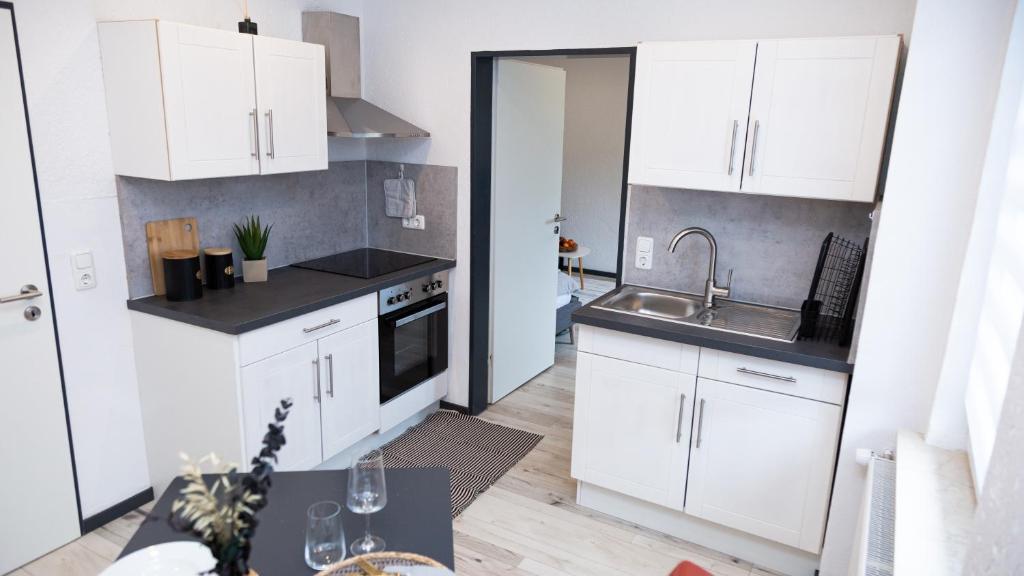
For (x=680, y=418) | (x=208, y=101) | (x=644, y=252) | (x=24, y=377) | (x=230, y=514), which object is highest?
(x=208, y=101)

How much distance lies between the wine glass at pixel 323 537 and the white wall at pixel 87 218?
6.24 feet

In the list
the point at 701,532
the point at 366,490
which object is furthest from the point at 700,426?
the point at 366,490

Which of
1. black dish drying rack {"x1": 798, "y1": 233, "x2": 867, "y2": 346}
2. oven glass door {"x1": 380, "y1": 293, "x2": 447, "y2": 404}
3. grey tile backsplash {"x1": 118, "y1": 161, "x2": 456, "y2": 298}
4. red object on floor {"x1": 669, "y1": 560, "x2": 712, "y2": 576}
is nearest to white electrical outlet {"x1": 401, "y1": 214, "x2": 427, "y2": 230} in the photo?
grey tile backsplash {"x1": 118, "y1": 161, "x2": 456, "y2": 298}

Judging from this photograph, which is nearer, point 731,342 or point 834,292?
point 731,342

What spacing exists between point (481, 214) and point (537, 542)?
1.80 meters

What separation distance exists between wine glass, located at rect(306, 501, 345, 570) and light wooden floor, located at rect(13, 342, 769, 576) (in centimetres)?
139

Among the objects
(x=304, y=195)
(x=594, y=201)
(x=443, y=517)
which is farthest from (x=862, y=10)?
(x=594, y=201)

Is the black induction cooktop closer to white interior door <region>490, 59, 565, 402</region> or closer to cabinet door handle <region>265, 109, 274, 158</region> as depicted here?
white interior door <region>490, 59, 565, 402</region>

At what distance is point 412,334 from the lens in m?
3.62

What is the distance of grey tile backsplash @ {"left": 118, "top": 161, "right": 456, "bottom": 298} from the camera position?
284cm

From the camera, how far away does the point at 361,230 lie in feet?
13.3

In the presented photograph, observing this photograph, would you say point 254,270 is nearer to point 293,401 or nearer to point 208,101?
point 293,401

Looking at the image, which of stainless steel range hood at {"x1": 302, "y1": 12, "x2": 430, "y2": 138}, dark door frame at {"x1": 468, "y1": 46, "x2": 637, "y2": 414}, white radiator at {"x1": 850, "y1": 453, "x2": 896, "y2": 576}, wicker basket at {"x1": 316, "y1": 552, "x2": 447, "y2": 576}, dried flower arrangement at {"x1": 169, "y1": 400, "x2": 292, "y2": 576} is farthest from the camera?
dark door frame at {"x1": 468, "y1": 46, "x2": 637, "y2": 414}

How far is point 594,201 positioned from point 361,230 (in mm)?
4123
